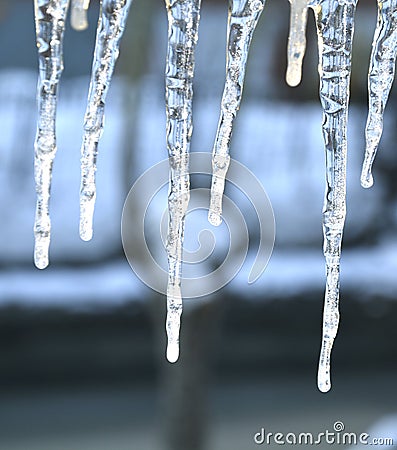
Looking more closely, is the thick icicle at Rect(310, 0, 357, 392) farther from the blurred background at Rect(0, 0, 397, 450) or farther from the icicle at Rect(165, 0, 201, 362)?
the blurred background at Rect(0, 0, 397, 450)

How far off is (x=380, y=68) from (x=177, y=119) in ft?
0.82

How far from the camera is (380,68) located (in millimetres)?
905

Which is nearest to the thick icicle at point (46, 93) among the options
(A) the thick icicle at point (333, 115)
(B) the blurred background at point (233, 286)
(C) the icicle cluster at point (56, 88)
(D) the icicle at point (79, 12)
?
(C) the icicle cluster at point (56, 88)

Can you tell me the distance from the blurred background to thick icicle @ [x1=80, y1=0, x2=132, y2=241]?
243 cm

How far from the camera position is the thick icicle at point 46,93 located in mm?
874

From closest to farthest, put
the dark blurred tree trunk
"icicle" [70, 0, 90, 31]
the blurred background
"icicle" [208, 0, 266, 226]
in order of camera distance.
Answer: "icicle" [208, 0, 266, 226]
"icicle" [70, 0, 90, 31]
the dark blurred tree trunk
the blurred background

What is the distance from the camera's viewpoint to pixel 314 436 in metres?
3.07

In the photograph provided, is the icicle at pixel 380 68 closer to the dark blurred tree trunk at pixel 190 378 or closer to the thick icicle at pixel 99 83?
the thick icicle at pixel 99 83

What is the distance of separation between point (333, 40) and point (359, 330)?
2.93 m

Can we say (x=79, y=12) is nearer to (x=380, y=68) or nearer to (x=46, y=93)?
(x=46, y=93)

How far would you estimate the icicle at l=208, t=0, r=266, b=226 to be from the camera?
0.86 meters

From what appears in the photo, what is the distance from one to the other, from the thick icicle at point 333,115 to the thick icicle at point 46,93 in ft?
0.99

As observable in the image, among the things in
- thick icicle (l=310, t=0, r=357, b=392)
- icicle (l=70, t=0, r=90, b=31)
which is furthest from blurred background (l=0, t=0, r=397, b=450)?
thick icicle (l=310, t=0, r=357, b=392)

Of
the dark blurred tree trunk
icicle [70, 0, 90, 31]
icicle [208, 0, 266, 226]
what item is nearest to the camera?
icicle [208, 0, 266, 226]
